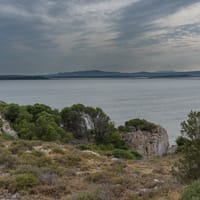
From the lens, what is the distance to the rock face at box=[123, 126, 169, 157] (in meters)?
29.2

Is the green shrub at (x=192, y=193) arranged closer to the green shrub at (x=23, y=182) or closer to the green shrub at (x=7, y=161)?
the green shrub at (x=23, y=182)

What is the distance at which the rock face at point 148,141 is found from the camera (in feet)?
95.7

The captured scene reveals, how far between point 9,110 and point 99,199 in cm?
2550

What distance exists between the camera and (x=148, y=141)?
2975 cm

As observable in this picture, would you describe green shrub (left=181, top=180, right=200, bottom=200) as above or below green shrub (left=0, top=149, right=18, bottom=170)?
above

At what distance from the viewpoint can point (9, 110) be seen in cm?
3133

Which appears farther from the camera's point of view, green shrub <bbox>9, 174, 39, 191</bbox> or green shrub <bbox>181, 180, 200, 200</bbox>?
green shrub <bbox>9, 174, 39, 191</bbox>

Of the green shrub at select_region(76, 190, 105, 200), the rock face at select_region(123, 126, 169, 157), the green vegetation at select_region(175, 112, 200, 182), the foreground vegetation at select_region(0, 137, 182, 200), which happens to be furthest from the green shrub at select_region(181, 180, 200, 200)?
the rock face at select_region(123, 126, 169, 157)

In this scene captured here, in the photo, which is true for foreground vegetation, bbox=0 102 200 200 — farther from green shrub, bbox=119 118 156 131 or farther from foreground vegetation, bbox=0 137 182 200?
green shrub, bbox=119 118 156 131

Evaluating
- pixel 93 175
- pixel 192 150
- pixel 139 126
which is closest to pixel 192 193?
pixel 192 150

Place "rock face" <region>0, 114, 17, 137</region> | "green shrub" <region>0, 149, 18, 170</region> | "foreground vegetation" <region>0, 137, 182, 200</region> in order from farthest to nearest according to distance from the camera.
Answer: "rock face" <region>0, 114, 17, 137</region> → "green shrub" <region>0, 149, 18, 170</region> → "foreground vegetation" <region>0, 137, 182, 200</region>

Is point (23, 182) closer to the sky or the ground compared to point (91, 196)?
closer to the ground

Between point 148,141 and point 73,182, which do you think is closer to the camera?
point 73,182

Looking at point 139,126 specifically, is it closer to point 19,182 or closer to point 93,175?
point 93,175
